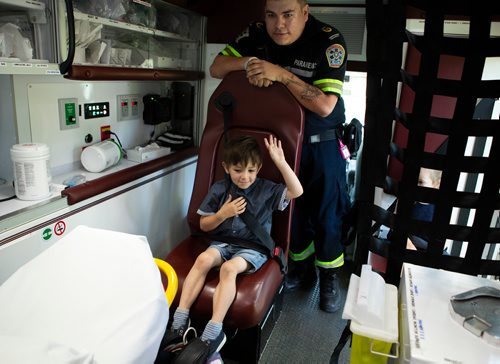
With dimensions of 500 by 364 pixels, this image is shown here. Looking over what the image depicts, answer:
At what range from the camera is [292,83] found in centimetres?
199

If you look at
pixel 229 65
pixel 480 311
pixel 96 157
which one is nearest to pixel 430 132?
pixel 480 311

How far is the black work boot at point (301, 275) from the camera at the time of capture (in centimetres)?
261

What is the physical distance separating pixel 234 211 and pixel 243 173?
190 mm

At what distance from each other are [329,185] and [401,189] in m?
1.48

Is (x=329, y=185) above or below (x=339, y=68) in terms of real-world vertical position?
below

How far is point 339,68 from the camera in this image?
2.05m

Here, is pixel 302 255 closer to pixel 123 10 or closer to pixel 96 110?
pixel 96 110

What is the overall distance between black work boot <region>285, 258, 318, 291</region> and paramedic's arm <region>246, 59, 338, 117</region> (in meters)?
1.13

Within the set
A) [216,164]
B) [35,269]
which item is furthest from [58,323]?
[216,164]

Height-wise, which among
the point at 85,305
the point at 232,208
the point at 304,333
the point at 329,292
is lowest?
the point at 304,333

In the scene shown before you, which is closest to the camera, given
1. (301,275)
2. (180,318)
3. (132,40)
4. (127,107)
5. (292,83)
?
(180,318)

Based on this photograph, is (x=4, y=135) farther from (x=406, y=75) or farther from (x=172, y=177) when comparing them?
(x=406, y=75)

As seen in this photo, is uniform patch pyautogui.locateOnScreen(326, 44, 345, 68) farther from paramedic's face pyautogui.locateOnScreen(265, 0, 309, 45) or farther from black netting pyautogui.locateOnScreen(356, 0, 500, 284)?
black netting pyautogui.locateOnScreen(356, 0, 500, 284)

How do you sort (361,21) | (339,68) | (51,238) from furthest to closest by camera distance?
(361,21) < (339,68) < (51,238)
